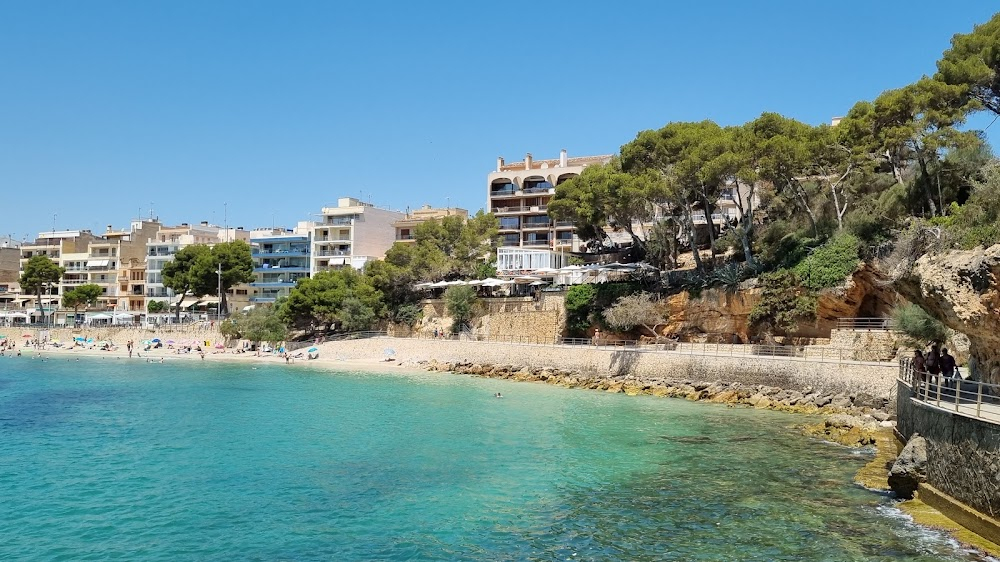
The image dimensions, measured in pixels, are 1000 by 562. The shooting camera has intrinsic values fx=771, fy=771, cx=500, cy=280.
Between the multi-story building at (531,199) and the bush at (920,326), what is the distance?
141 feet

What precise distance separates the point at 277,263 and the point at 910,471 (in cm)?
8248

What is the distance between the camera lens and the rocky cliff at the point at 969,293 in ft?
54.4

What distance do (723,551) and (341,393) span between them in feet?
92.6

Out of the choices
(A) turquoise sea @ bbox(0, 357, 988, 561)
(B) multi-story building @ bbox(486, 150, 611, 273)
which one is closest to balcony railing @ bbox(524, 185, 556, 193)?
(B) multi-story building @ bbox(486, 150, 611, 273)

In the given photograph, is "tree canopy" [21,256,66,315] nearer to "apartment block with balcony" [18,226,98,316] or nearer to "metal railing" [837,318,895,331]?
"apartment block with balcony" [18,226,98,316]

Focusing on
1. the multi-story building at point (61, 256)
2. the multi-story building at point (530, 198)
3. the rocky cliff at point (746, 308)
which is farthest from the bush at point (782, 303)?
the multi-story building at point (61, 256)

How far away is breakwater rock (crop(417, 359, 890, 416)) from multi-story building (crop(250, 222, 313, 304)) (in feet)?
148

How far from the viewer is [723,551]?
562 inches

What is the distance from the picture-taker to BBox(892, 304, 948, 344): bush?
97.2ft

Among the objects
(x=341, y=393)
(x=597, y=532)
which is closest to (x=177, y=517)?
(x=597, y=532)

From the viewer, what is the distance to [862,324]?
1486 inches

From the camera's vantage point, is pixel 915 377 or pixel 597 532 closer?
pixel 597 532

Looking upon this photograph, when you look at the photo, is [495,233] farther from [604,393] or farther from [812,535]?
[812,535]

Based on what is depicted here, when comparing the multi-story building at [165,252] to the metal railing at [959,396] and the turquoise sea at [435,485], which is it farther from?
the metal railing at [959,396]
